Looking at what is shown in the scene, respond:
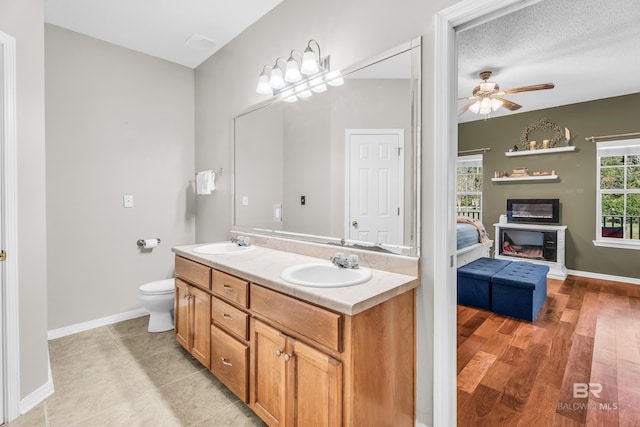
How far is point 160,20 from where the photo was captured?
8.05 feet

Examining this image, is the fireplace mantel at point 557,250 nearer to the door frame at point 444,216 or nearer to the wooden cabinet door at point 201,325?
the door frame at point 444,216

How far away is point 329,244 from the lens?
1.96 m

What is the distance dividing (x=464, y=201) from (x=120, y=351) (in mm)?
6034

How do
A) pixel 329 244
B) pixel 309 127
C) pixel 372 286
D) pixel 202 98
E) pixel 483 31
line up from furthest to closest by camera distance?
pixel 202 98 → pixel 483 31 → pixel 309 127 → pixel 329 244 → pixel 372 286

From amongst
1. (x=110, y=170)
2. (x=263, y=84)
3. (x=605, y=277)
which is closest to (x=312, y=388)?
(x=263, y=84)

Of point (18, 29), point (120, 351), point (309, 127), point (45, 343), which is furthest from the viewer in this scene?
point (120, 351)

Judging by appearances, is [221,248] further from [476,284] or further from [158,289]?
[476,284]

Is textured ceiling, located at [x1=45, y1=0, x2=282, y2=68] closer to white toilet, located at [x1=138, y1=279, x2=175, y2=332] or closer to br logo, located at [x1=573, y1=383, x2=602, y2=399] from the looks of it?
white toilet, located at [x1=138, y1=279, x2=175, y2=332]

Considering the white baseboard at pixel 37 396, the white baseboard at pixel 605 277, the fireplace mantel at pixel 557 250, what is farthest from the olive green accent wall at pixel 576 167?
the white baseboard at pixel 37 396

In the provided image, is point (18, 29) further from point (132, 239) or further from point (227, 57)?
point (132, 239)

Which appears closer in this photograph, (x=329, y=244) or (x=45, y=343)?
(x=45, y=343)

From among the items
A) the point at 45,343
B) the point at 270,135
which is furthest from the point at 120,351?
the point at 270,135

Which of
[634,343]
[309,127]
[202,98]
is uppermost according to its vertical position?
[202,98]

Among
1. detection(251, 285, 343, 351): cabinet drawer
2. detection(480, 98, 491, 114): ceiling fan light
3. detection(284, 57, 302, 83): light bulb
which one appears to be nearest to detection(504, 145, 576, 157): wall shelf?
detection(480, 98, 491, 114): ceiling fan light
